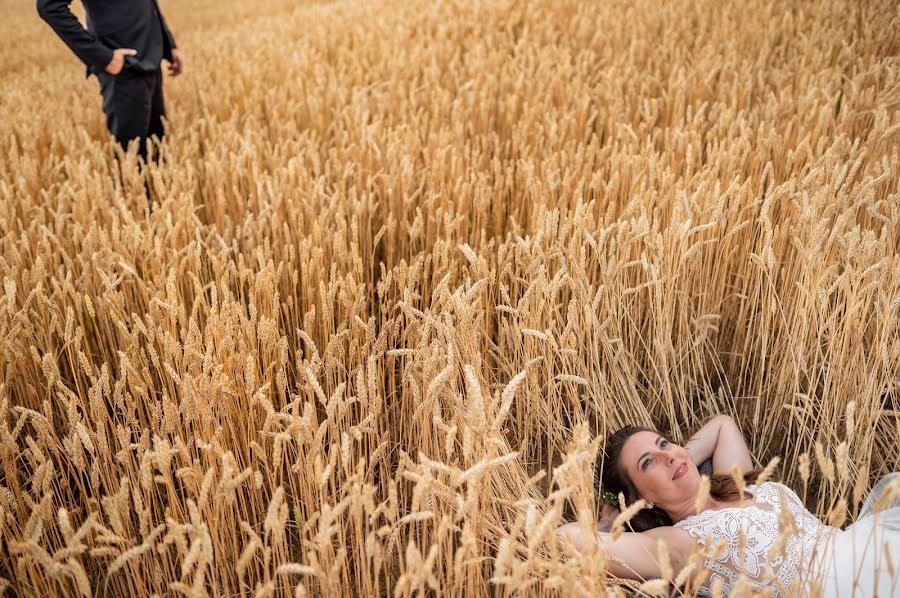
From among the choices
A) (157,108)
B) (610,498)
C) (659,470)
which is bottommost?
(610,498)

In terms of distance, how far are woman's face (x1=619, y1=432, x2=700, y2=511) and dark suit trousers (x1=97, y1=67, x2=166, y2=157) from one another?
6.44 ft

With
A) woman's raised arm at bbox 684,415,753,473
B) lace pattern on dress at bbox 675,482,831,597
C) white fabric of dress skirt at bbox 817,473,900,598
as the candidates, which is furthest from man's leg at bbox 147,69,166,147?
white fabric of dress skirt at bbox 817,473,900,598

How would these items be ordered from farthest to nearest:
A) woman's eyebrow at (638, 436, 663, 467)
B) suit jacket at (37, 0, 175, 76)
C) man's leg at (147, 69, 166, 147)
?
man's leg at (147, 69, 166, 147) → suit jacket at (37, 0, 175, 76) → woman's eyebrow at (638, 436, 663, 467)

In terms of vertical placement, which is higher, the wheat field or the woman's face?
the wheat field

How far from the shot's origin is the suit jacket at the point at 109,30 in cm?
223

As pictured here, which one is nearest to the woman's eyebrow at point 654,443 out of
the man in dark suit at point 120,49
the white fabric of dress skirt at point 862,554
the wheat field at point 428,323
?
the wheat field at point 428,323

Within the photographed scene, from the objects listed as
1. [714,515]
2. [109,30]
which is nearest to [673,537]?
[714,515]

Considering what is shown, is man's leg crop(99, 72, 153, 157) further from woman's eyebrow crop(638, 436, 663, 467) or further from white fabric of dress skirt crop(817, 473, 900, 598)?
white fabric of dress skirt crop(817, 473, 900, 598)

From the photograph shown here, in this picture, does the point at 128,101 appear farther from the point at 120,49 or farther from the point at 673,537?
the point at 673,537

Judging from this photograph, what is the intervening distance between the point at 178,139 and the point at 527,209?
1.42 metres

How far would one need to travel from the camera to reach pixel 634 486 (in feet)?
4.53

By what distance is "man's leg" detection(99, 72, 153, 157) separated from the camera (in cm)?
241

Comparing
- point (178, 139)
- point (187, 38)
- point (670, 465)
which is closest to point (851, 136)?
point (670, 465)

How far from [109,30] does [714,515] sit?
245cm
